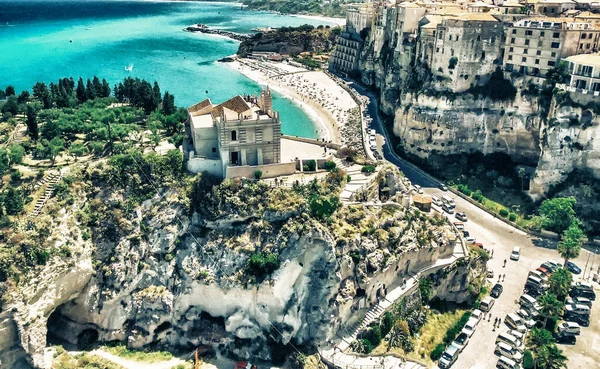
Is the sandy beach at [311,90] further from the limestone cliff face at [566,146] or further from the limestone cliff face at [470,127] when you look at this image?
the limestone cliff face at [566,146]

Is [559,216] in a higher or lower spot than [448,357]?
higher

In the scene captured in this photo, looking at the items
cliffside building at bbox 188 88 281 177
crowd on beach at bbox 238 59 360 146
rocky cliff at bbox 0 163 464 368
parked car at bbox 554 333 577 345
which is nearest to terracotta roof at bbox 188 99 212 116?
cliffside building at bbox 188 88 281 177

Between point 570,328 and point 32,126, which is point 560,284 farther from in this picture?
point 32,126

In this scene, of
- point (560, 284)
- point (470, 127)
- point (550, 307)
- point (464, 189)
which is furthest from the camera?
point (470, 127)

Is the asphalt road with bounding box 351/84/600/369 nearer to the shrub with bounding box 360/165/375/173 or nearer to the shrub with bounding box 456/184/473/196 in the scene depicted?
the shrub with bounding box 456/184/473/196

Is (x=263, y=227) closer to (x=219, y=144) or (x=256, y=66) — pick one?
(x=219, y=144)

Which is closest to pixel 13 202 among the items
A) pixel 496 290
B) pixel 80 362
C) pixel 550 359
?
pixel 80 362

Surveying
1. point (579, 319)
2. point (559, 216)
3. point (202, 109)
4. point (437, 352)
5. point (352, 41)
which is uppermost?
point (352, 41)
